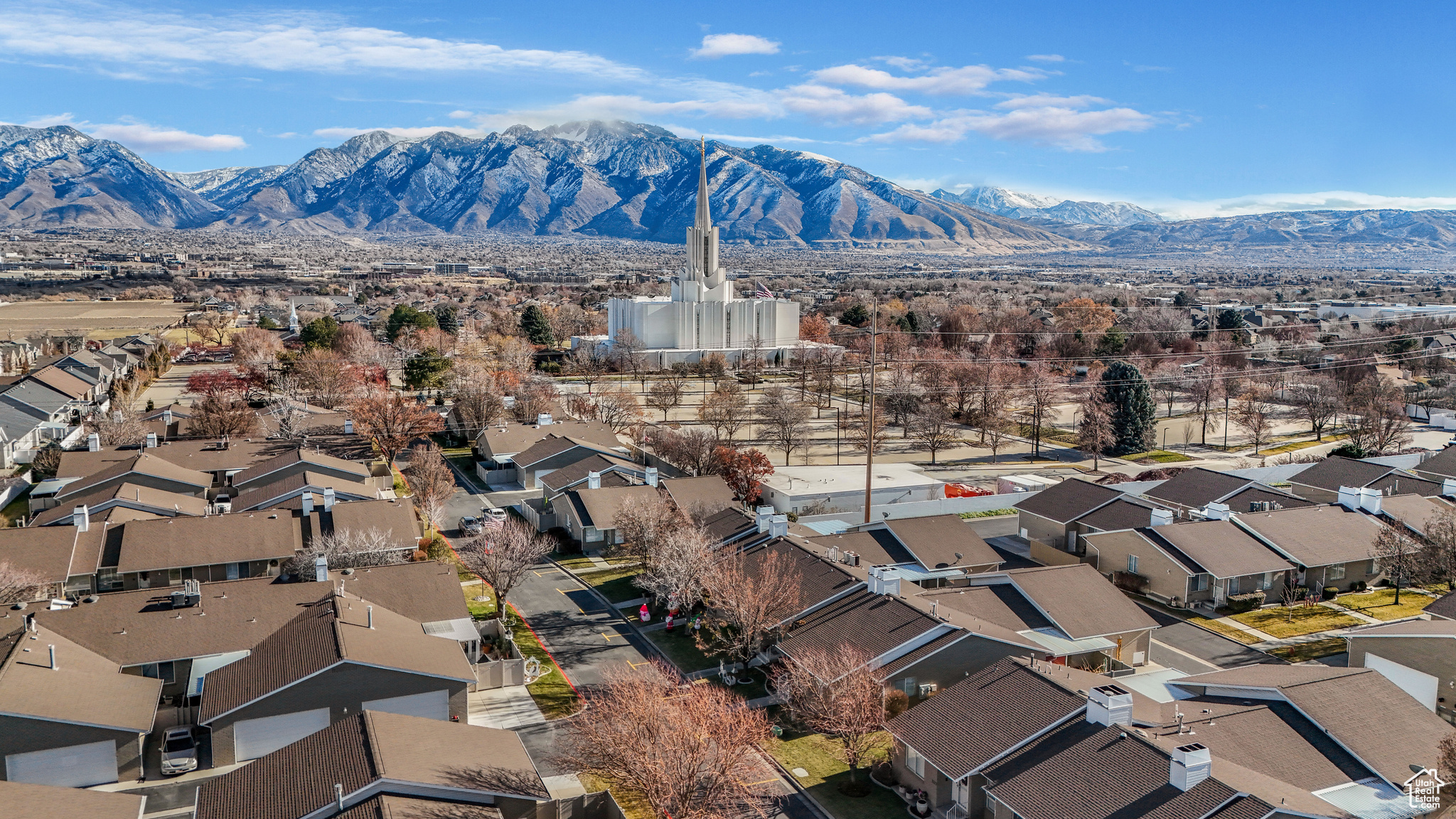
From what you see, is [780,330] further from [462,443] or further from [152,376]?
[152,376]

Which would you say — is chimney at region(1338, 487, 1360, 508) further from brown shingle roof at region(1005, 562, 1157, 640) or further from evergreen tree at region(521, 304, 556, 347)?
evergreen tree at region(521, 304, 556, 347)

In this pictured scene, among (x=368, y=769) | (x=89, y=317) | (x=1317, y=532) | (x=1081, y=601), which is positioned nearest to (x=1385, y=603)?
(x=1317, y=532)

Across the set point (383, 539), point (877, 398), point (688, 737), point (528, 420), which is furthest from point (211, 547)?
point (877, 398)

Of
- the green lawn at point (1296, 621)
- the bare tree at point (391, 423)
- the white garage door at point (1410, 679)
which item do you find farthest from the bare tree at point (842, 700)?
the bare tree at point (391, 423)

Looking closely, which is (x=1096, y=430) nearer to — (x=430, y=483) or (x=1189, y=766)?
(x=430, y=483)

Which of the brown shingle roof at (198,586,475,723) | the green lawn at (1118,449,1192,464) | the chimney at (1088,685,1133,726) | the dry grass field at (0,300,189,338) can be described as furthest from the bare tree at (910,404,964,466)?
the dry grass field at (0,300,189,338)

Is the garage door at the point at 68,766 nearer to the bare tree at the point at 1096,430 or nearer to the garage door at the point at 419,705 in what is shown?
the garage door at the point at 419,705
